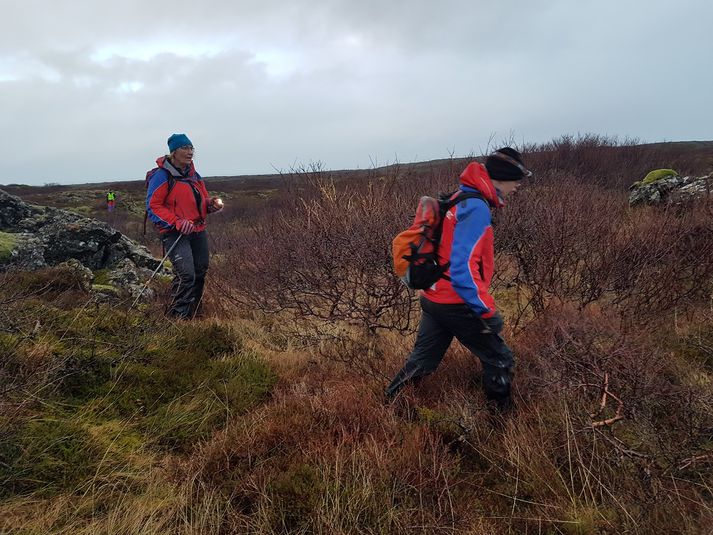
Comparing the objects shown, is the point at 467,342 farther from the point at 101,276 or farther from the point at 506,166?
the point at 101,276

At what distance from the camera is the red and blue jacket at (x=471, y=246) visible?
214 centimetres

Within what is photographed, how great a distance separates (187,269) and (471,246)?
3.07 meters

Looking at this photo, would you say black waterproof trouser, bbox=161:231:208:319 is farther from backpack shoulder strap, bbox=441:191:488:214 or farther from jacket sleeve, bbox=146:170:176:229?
backpack shoulder strap, bbox=441:191:488:214

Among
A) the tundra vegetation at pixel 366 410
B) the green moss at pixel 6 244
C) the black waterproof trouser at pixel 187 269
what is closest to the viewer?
the tundra vegetation at pixel 366 410

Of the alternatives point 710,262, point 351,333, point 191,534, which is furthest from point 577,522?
point 710,262

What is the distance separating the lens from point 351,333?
4398 mm

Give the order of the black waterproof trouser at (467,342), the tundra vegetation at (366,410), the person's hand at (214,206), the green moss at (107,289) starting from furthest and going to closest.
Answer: the green moss at (107,289), the person's hand at (214,206), the black waterproof trouser at (467,342), the tundra vegetation at (366,410)

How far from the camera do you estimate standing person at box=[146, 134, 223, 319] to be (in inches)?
161

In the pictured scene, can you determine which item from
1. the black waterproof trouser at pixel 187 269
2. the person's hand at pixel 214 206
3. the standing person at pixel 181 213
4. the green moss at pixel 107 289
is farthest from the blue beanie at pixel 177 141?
the green moss at pixel 107 289

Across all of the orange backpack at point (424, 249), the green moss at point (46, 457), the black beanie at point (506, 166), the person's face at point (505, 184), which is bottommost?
the green moss at point (46, 457)

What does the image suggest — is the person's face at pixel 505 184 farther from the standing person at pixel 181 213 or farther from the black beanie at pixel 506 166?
the standing person at pixel 181 213

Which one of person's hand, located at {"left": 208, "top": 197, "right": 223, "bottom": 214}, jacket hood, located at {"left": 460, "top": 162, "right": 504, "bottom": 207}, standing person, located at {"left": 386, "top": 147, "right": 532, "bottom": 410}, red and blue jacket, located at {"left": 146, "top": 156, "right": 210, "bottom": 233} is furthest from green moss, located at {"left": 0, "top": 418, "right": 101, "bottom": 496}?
person's hand, located at {"left": 208, "top": 197, "right": 223, "bottom": 214}

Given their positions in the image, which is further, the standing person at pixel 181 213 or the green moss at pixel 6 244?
the green moss at pixel 6 244

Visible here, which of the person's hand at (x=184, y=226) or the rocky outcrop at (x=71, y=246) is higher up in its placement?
the person's hand at (x=184, y=226)
